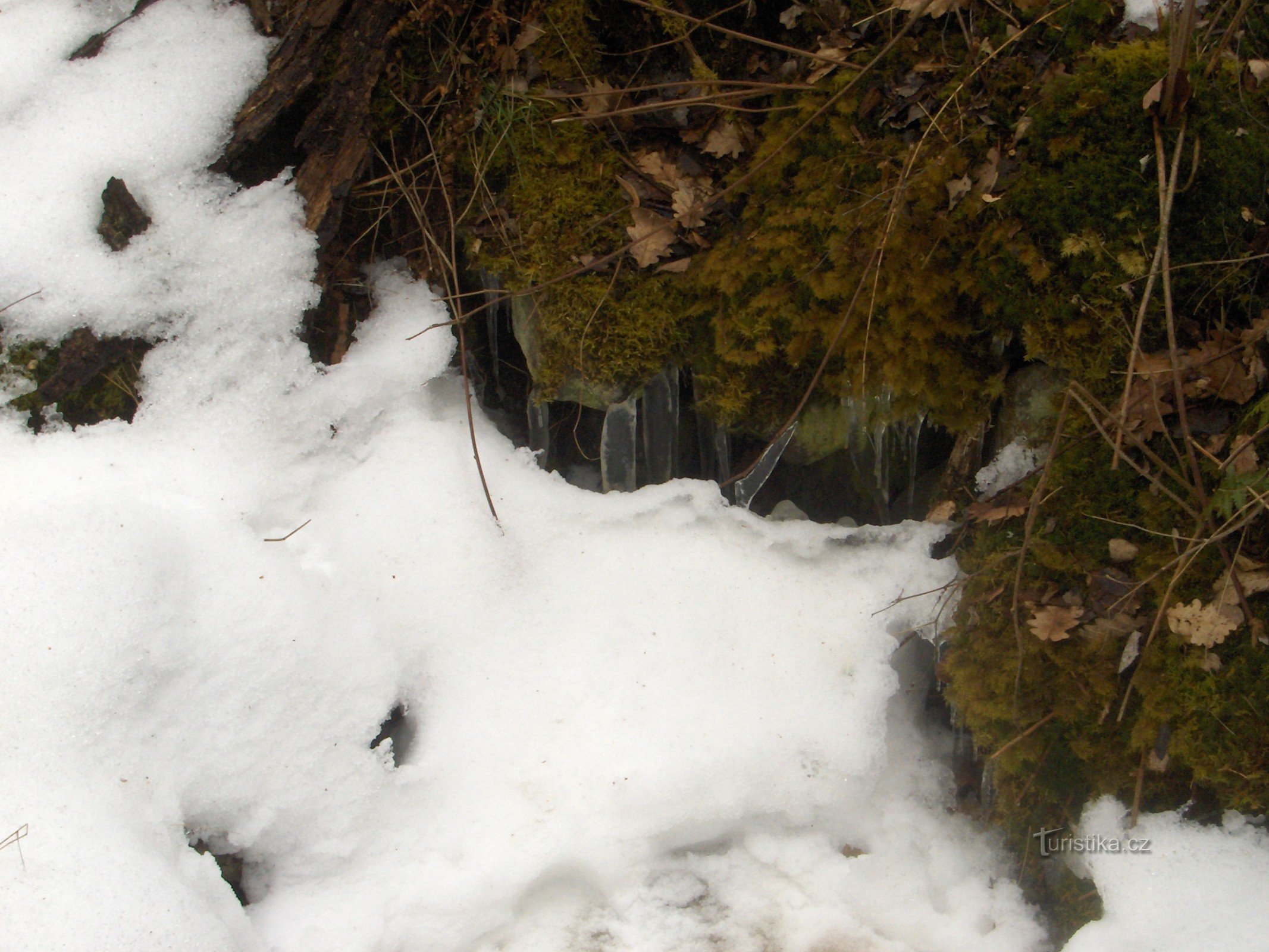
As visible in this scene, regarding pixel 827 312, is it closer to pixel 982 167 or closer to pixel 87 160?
pixel 982 167

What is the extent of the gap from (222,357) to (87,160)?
2.67 ft

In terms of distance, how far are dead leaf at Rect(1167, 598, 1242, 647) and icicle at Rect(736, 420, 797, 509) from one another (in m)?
1.31

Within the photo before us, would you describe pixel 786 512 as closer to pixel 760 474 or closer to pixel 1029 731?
pixel 760 474

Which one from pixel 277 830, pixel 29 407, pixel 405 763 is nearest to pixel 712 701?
pixel 405 763

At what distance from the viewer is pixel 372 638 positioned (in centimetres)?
265

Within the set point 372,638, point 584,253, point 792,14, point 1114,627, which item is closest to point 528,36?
point 584,253

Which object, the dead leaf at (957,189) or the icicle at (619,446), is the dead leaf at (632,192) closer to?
the icicle at (619,446)

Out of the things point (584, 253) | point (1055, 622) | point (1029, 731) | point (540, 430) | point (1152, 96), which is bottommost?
point (1029, 731)

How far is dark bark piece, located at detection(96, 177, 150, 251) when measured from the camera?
2.65m

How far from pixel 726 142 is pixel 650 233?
418mm

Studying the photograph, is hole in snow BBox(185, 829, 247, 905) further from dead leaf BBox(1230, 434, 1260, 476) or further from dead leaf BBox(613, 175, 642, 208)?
dead leaf BBox(1230, 434, 1260, 476)

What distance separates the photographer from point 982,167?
2453mm

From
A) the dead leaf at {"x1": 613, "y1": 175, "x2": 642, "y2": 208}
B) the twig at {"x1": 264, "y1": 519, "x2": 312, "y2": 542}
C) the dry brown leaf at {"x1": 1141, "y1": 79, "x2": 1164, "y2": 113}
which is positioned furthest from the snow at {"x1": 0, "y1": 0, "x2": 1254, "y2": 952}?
the dry brown leaf at {"x1": 1141, "y1": 79, "x2": 1164, "y2": 113}

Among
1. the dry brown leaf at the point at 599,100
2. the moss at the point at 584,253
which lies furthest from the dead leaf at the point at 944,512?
the dry brown leaf at the point at 599,100
